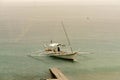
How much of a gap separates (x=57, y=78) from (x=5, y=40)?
84.9ft

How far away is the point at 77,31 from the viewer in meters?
69.4

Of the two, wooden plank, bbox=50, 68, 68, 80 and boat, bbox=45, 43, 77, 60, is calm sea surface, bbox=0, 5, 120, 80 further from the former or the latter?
wooden plank, bbox=50, 68, 68, 80

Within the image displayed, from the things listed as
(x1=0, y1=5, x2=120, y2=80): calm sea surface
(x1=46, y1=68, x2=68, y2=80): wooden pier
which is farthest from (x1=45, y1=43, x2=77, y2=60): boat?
(x1=46, y1=68, x2=68, y2=80): wooden pier

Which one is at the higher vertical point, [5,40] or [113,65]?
[5,40]

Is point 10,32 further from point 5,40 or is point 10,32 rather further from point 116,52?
point 116,52

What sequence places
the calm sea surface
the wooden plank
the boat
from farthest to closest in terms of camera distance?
1. the boat
2. the calm sea surface
3. the wooden plank

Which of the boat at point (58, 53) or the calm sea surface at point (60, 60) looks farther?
the boat at point (58, 53)

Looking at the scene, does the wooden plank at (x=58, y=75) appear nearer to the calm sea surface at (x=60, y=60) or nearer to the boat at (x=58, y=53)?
the calm sea surface at (x=60, y=60)

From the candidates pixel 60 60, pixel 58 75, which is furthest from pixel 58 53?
pixel 58 75

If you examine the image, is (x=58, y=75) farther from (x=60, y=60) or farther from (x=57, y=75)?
(x=60, y=60)

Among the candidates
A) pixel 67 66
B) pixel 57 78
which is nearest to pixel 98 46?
pixel 67 66

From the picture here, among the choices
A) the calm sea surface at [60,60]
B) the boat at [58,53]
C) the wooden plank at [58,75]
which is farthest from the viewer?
the boat at [58,53]

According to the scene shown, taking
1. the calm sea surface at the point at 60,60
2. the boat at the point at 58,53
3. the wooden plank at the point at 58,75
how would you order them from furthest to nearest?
the boat at the point at 58,53
the calm sea surface at the point at 60,60
the wooden plank at the point at 58,75

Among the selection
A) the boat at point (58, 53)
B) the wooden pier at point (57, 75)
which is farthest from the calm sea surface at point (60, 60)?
the wooden pier at point (57, 75)
